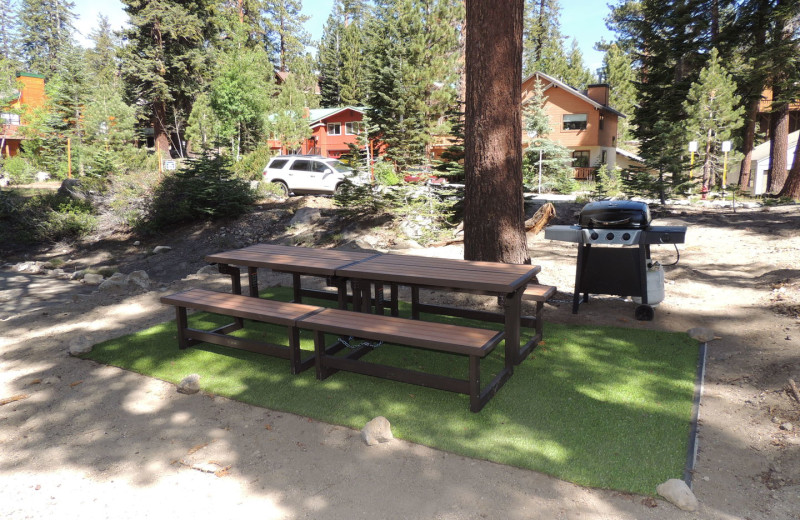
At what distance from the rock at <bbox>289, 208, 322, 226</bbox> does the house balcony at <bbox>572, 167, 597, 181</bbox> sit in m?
27.3

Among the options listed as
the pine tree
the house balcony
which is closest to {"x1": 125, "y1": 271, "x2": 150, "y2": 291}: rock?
the pine tree

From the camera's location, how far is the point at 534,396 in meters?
4.29

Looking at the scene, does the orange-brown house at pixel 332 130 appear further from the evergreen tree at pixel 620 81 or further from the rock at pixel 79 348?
the rock at pixel 79 348

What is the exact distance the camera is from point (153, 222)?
1672cm

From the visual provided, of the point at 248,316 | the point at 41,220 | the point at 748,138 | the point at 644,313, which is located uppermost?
the point at 748,138

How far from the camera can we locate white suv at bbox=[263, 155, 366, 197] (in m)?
20.4

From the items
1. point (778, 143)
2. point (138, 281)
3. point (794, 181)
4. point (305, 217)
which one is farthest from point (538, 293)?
point (778, 143)

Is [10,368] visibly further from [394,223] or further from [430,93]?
[430,93]

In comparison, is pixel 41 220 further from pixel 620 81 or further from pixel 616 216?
pixel 620 81

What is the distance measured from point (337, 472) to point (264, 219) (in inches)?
552

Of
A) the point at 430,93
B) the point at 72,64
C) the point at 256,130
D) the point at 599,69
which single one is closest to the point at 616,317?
the point at 430,93

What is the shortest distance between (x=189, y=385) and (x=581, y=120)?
130ft

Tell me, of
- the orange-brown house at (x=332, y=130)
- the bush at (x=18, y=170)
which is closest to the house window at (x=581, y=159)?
the orange-brown house at (x=332, y=130)

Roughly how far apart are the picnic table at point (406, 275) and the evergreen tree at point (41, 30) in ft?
258
